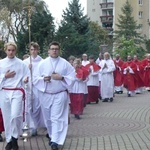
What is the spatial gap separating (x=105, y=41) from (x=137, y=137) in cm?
6374

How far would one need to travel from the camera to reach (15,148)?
9.25 metres

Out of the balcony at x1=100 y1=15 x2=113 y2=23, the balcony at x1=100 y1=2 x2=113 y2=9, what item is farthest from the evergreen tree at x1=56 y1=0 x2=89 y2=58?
the balcony at x1=100 y1=2 x2=113 y2=9

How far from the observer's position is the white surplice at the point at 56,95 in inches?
370

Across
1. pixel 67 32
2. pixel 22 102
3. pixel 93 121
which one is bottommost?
pixel 93 121

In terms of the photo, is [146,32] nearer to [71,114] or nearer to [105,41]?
[105,41]

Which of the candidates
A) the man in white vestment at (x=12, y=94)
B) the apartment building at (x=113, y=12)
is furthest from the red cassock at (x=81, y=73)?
the apartment building at (x=113, y=12)

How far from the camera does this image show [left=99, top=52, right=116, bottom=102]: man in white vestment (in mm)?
20500

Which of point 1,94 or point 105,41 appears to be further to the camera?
point 105,41

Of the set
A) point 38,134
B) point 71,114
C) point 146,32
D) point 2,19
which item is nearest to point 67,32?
point 2,19

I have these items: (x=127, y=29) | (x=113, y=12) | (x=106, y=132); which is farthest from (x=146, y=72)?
(x=113, y=12)

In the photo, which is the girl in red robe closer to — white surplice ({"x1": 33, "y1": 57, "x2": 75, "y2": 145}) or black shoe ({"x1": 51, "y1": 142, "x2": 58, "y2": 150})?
white surplice ({"x1": 33, "y1": 57, "x2": 75, "y2": 145})

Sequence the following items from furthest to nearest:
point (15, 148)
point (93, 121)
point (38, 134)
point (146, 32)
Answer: point (146, 32)
point (93, 121)
point (38, 134)
point (15, 148)

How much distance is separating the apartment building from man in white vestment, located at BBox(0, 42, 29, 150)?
82.9 meters

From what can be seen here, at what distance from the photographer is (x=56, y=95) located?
31.2 ft
